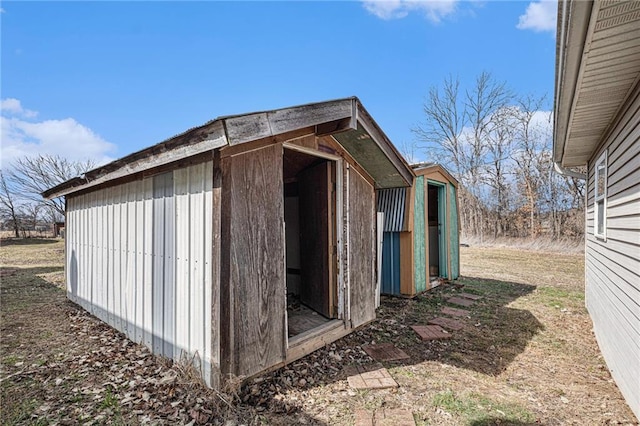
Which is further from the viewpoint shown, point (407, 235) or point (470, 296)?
point (470, 296)

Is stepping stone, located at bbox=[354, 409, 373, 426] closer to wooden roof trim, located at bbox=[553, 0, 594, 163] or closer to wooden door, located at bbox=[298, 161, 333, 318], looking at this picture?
wooden door, located at bbox=[298, 161, 333, 318]

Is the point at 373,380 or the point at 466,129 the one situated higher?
the point at 466,129

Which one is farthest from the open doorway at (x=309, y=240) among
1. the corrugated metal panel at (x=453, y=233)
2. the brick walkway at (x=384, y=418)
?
the corrugated metal panel at (x=453, y=233)

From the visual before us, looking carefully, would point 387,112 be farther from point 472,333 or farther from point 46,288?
point 46,288

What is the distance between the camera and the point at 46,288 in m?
6.54

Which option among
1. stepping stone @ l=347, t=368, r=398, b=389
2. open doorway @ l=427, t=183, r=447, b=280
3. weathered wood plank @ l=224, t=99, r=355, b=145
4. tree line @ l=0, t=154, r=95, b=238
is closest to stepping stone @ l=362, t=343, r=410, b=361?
stepping stone @ l=347, t=368, r=398, b=389

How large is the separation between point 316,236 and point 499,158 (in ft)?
57.5

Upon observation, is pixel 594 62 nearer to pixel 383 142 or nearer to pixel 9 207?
pixel 383 142

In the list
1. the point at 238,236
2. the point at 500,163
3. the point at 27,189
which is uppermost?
the point at 500,163

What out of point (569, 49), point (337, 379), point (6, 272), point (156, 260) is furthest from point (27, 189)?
point (569, 49)

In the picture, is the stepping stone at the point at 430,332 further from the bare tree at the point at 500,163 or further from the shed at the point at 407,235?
the bare tree at the point at 500,163

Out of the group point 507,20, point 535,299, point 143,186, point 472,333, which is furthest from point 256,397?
point 507,20

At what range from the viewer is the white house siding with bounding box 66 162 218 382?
2602 mm

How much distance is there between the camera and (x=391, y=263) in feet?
19.8
